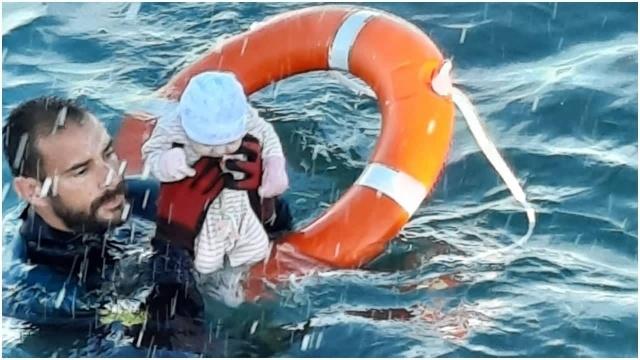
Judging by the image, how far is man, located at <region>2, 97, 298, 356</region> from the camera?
4.23 m

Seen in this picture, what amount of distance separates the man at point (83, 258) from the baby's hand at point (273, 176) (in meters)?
0.16

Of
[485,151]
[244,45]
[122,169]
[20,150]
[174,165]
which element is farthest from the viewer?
[244,45]

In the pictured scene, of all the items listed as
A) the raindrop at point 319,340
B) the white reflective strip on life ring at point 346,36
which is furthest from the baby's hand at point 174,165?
the white reflective strip on life ring at point 346,36

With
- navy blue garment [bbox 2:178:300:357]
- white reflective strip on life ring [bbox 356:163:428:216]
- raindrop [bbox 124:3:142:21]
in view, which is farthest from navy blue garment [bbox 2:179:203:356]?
raindrop [bbox 124:3:142:21]

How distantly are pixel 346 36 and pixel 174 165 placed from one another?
0.75 metres

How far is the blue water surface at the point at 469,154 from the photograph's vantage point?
170 inches

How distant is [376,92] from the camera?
15.1ft

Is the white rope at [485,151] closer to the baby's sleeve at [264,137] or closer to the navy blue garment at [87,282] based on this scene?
the baby's sleeve at [264,137]

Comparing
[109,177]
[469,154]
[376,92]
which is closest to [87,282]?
[109,177]

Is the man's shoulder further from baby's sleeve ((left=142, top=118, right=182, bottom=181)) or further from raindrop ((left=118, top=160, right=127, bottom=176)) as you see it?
baby's sleeve ((left=142, top=118, right=182, bottom=181))

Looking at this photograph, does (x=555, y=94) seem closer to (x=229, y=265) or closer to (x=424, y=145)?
(x=424, y=145)

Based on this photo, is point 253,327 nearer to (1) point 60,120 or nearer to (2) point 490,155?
(1) point 60,120

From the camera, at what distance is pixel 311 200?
470cm

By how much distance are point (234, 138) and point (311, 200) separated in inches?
24.2
